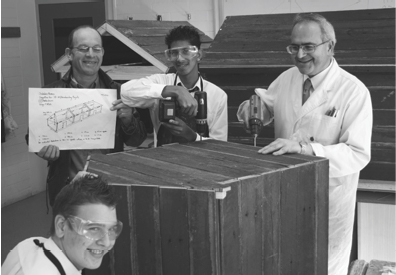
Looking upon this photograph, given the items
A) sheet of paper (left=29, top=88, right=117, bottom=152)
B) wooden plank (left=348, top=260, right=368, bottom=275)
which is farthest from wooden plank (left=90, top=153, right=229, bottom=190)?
wooden plank (left=348, top=260, right=368, bottom=275)

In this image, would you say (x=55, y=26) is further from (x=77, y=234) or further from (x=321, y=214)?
(x=77, y=234)

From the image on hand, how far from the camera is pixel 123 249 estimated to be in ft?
6.27

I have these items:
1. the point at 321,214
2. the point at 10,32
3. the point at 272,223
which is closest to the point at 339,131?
the point at 321,214

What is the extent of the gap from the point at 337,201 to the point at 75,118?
146cm

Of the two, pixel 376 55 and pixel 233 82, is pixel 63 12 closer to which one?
pixel 233 82

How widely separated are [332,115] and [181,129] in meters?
0.75

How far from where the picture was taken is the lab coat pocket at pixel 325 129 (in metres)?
2.60

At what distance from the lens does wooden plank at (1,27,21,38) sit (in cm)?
618

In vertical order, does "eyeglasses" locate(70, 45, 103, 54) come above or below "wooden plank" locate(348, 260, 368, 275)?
above

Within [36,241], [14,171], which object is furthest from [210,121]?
[14,171]

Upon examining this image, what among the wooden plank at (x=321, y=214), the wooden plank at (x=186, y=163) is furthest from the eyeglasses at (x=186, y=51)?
the wooden plank at (x=321, y=214)

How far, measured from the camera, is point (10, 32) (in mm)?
6250

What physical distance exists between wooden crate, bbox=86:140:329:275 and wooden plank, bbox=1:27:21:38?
457 centimetres

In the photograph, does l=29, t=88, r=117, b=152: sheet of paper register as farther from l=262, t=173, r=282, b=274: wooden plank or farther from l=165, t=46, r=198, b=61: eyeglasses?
l=262, t=173, r=282, b=274: wooden plank
